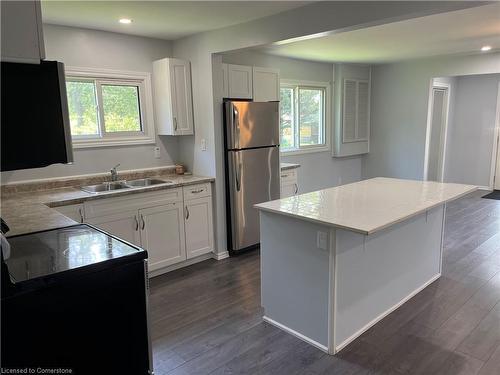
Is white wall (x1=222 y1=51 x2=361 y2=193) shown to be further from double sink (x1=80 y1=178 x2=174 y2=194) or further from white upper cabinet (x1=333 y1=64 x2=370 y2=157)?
double sink (x1=80 y1=178 x2=174 y2=194)

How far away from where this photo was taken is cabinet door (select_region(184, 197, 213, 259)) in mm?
3797

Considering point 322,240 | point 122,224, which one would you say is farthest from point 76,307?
point 122,224

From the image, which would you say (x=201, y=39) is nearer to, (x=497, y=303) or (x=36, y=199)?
(x=36, y=199)

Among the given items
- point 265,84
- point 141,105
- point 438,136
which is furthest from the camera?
point 438,136

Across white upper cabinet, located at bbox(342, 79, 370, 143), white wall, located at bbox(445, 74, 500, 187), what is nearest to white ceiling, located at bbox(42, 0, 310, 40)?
white upper cabinet, located at bbox(342, 79, 370, 143)

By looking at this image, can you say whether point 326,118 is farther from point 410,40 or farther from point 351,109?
point 410,40

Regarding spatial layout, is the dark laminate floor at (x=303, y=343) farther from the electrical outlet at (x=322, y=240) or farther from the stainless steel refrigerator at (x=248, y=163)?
the electrical outlet at (x=322, y=240)

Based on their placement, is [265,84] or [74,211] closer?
[74,211]

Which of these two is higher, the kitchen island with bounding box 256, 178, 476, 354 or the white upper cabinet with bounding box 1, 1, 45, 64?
the white upper cabinet with bounding box 1, 1, 45, 64

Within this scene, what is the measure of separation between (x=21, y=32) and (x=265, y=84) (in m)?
3.60

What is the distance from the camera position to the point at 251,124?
404 centimetres

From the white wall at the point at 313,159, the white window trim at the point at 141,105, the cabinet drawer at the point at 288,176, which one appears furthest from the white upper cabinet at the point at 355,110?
the white window trim at the point at 141,105

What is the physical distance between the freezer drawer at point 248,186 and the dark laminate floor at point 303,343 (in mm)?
494

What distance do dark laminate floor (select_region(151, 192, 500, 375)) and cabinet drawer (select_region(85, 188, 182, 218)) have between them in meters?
0.76
